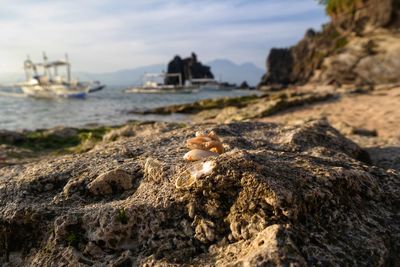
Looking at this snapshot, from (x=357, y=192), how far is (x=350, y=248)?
710mm

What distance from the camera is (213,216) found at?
9.56 ft

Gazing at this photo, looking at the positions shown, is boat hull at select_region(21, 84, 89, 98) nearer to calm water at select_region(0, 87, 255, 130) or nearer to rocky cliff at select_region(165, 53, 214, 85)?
calm water at select_region(0, 87, 255, 130)

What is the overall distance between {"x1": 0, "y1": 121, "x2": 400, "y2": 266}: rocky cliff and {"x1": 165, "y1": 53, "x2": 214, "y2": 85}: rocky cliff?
116515 millimetres

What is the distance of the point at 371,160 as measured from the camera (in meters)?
6.45

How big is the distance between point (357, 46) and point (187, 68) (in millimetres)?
72227

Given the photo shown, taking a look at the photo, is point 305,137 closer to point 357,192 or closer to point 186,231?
point 357,192

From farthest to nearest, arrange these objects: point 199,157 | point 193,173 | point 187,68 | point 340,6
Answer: point 187,68 < point 340,6 < point 199,157 < point 193,173

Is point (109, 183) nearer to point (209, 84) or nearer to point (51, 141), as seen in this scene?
point (51, 141)

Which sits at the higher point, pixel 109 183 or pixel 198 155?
pixel 198 155

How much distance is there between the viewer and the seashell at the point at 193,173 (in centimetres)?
309

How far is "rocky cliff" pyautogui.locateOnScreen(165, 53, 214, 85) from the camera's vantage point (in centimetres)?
12194

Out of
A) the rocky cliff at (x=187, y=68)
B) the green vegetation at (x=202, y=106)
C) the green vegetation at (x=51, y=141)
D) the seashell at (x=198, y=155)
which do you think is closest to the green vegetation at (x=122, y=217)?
the seashell at (x=198, y=155)

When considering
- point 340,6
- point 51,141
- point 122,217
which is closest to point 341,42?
point 340,6

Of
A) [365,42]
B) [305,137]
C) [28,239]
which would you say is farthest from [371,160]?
[365,42]
